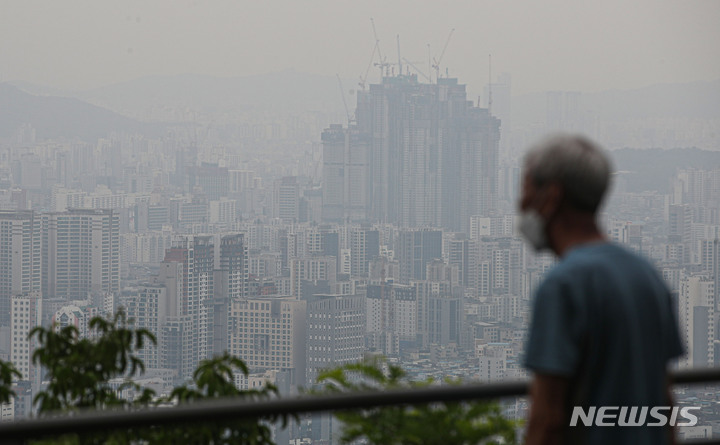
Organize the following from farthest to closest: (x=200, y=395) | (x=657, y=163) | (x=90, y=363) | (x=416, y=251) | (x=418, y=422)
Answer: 1. (x=416, y=251)
2. (x=657, y=163)
3. (x=90, y=363)
4. (x=200, y=395)
5. (x=418, y=422)

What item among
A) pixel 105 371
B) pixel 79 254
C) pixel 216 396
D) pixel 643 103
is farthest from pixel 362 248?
pixel 216 396

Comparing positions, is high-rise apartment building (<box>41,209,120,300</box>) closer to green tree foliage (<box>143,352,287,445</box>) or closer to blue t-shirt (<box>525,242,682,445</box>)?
green tree foliage (<box>143,352,287,445</box>)

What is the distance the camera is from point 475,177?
35.2m

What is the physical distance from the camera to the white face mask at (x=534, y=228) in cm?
82

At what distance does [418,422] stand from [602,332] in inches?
22.9

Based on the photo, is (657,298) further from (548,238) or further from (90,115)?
(90,115)

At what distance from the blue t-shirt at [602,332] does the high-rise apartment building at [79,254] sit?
80.2 ft

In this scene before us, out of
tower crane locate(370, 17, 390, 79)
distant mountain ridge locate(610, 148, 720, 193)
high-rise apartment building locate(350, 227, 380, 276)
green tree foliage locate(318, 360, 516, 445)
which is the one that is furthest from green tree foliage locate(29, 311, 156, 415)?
tower crane locate(370, 17, 390, 79)

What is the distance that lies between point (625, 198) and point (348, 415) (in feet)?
72.3

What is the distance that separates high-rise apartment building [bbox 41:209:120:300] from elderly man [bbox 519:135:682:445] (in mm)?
24421

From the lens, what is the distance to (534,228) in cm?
83

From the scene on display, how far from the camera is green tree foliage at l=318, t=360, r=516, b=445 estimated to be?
50.2 inches

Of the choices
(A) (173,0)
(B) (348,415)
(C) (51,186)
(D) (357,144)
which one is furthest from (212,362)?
(A) (173,0)

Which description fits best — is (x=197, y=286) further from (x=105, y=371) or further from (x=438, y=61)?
(x=105, y=371)
